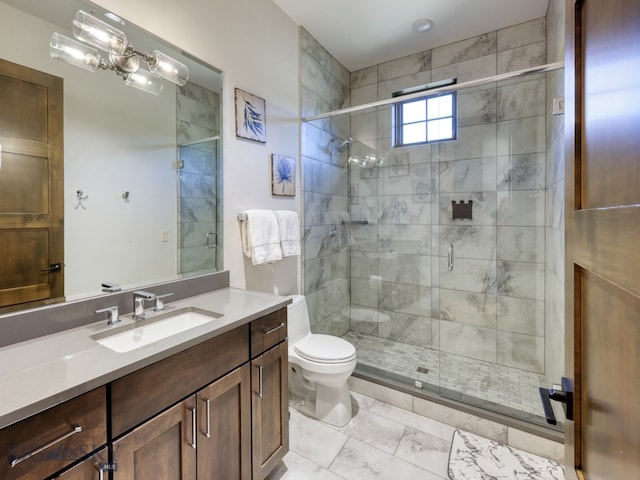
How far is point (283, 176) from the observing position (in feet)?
7.44

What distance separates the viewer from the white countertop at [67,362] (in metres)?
0.70

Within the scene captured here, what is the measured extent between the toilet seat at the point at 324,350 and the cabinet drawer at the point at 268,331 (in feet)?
1.52

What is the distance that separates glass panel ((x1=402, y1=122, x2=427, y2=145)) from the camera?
2.85 metres

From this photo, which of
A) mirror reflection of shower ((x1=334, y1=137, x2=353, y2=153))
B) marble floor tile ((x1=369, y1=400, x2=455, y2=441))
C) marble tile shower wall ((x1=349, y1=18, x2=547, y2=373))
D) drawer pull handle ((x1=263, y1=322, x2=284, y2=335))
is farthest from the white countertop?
mirror reflection of shower ((x1=334, y1=137, x2=353, y2=153))

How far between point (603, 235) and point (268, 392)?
137 centimetres

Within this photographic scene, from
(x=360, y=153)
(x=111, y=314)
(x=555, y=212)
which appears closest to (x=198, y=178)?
(x=111, y=314)

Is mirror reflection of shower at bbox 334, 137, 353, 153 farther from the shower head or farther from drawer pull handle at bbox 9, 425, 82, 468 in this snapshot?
drawer pull handle at bbox 9, 425, 82, 468

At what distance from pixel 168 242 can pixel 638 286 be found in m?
1.73

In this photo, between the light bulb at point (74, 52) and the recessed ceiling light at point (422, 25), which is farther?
the recessed ceiling light at point (422, 25)

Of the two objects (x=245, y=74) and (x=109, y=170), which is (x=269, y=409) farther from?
(x=245, y=74)

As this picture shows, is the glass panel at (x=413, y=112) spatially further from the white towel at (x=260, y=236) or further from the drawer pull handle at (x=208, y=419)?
the drawer pull handle at (x=208, y=419)

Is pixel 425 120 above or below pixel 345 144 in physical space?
above

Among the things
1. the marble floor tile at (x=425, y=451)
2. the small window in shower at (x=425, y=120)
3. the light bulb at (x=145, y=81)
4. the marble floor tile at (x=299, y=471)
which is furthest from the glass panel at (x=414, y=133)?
the marble floor tile at (x=299, y=471)

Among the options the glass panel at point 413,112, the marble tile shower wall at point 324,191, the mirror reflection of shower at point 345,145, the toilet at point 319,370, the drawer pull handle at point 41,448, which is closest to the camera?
the drawer pull handle at point 41,448
